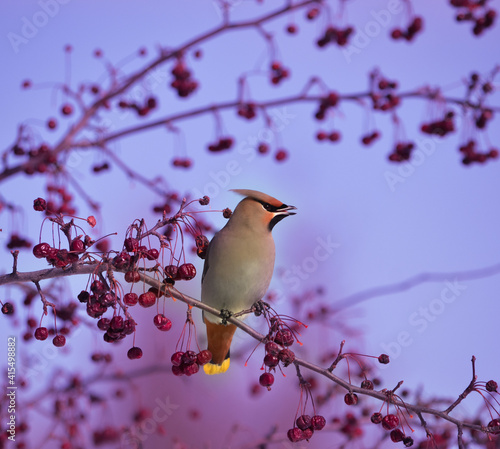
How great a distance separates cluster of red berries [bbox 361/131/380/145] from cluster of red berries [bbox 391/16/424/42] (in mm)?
610

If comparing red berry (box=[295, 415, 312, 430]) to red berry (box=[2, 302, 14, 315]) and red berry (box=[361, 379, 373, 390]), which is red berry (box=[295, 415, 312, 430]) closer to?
red berry (box=[361, 379, 373, 390])

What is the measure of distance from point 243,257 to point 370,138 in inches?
65.1

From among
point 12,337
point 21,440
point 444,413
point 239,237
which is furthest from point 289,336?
point 21,440

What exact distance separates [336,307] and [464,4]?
1.94m

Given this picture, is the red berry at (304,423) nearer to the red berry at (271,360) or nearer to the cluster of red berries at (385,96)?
the red berry at (271,360)

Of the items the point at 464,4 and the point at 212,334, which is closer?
the point at 212,334

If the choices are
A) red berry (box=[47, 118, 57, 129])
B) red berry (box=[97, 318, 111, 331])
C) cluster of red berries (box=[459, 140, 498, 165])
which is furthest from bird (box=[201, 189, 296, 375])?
cluster of red berries (box=[459, 140, 498, 165])

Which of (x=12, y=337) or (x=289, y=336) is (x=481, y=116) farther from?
(x=12, y=337)

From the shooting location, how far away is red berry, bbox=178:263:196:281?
178cm

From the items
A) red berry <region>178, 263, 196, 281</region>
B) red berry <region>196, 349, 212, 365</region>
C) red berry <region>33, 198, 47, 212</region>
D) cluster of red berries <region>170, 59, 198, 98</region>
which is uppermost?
cluster of red berries <region>170, 59, 198, 98</region>

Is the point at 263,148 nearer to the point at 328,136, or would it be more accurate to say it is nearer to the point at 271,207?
the point at 328,136

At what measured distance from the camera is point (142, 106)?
135 inches

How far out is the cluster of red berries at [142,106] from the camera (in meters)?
3.39

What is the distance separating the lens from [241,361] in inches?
141
